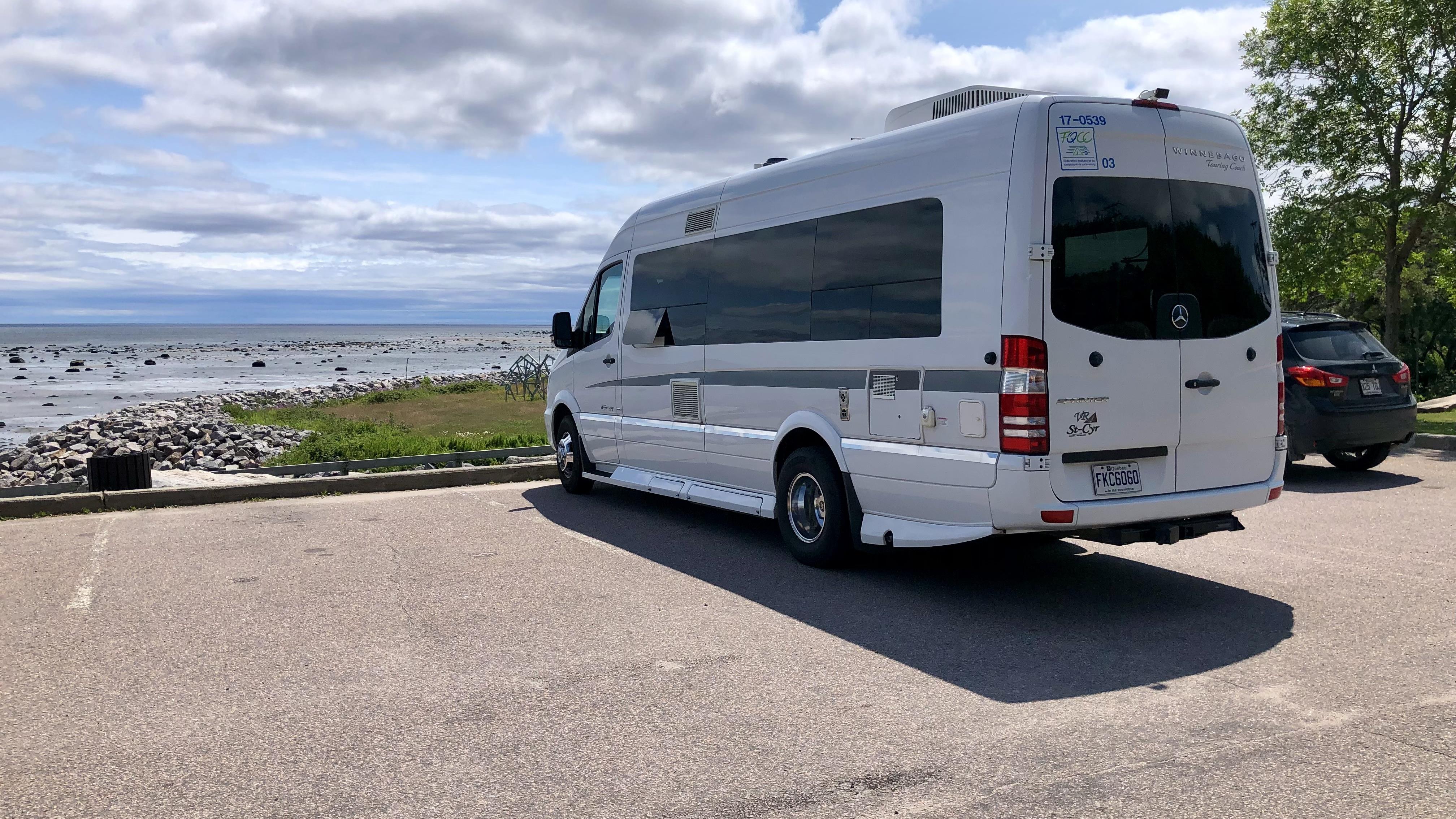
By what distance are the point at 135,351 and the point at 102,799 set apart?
114663 mm

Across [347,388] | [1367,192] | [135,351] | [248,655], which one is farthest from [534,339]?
[248,655]

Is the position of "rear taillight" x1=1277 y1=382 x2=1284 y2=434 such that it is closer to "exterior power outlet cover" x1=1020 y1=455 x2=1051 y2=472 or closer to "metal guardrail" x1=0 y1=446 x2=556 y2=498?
"exterior power outlet cover" x1=1020 y1=455 x2=1051 y2=472

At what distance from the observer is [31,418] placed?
35500mm

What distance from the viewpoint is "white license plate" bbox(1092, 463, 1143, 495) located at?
6246 mm

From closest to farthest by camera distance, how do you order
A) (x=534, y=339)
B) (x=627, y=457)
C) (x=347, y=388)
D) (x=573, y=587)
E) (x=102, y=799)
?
(x=102, y=799) → (x=573, y=587) → (x=627, y=457) → (x=347, y=388) → (x=534, y=339)

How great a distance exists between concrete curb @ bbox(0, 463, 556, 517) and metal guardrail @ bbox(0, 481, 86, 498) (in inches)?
19.5

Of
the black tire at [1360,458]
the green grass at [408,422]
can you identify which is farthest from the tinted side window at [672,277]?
the black tire at [1360,458]

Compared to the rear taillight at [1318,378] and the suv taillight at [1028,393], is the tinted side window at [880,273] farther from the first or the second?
the rear taillight at [1318,378]

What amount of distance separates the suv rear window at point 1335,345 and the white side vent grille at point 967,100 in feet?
17.6

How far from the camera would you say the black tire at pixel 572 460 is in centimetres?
1144

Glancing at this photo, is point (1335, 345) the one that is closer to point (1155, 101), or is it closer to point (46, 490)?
point (1155, 101)

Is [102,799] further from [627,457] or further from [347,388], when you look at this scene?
[347,388]

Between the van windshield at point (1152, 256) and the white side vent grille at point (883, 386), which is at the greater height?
the van windshield at point (1152, 256)

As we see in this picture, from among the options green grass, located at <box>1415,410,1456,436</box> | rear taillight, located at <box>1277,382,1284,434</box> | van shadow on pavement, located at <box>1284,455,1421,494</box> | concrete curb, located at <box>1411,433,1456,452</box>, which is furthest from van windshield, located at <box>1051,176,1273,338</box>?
concrete curb, located at <box>1411,433,1456,452</box>
